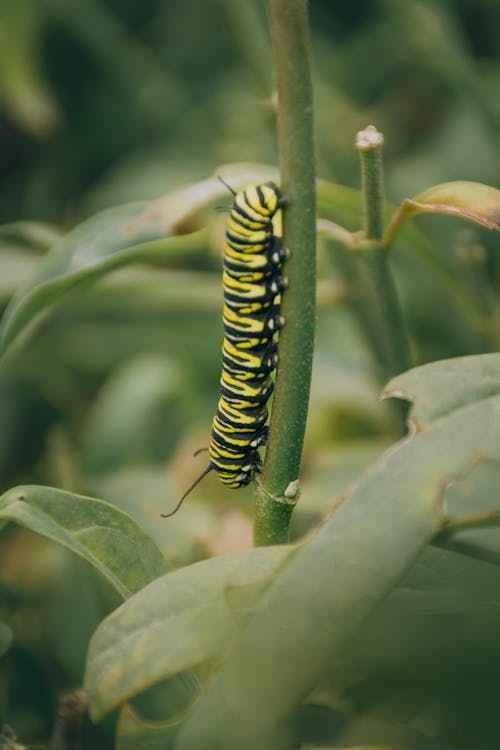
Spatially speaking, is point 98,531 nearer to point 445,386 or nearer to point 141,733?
point 141,733

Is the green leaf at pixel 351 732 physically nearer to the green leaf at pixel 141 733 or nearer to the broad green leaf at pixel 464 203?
the green leaf at pixel 141 733

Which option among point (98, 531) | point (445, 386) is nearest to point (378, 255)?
point (445, 386)

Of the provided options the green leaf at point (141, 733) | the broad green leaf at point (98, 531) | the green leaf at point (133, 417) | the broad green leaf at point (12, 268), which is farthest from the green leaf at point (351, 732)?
the green leaf at point (133, 417)

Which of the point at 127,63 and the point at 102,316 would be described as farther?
the point at 127,63

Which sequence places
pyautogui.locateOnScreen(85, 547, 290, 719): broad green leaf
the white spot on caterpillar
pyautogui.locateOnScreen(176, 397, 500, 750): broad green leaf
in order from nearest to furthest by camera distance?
pyautogui.locateOnScreen(176, 397, 500, 750): broad green leaf → pyautogui.locateOnScreen(85, 547, 290, 719): broad green leaf → the white spot on caterpillar

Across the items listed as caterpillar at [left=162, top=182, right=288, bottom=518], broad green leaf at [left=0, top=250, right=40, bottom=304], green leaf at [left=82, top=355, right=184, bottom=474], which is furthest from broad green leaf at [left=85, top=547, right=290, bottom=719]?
green leaf at [left=82, top=355, right=184, bottom=474]

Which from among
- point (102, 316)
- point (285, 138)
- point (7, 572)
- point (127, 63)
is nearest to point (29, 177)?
point (127, 63)

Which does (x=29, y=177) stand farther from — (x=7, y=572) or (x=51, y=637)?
(x=51, y=637)

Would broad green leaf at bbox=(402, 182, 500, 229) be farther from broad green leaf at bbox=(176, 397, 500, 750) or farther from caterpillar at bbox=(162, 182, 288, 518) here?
broad green leaf at bbox=(176, 397, 500, 750)
